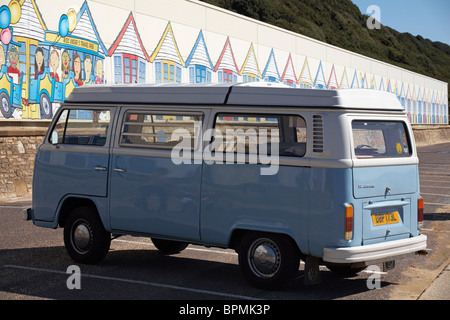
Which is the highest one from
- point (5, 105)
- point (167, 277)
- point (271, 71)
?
point (271, 71)

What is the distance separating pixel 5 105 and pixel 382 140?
1672 cm

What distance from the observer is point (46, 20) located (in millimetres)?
23516

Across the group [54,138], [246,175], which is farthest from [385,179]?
[54,138]

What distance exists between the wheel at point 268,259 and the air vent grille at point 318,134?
1.06 meters

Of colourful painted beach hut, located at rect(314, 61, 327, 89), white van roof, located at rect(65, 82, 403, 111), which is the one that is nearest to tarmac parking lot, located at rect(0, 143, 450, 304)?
white van roof, located at rect(65, 82, 403, 111)

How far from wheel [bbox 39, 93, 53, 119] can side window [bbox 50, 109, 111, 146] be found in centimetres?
1480

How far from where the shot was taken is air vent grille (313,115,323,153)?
7.12 meters

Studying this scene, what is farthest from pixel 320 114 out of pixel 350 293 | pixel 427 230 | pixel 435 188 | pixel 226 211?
pixel 435 188

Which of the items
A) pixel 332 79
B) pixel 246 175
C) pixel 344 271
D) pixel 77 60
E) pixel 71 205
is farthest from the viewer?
pixel 332 79

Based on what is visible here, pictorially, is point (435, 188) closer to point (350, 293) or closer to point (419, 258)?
point (419, 258)

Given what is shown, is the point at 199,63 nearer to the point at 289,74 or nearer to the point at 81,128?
the point at 289,74

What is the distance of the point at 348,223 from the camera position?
6.89 m

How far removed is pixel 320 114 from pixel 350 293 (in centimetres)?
202

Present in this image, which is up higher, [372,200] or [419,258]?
[372,200]
